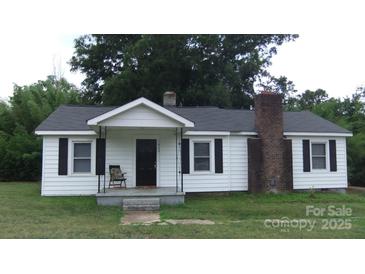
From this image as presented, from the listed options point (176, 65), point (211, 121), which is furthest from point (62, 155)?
point (176, 65)

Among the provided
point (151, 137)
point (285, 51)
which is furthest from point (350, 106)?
point (151, 137)

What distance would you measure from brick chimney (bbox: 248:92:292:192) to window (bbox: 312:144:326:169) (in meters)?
1.52

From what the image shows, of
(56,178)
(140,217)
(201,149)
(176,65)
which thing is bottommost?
(140,217)

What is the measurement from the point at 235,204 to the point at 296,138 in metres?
4.69

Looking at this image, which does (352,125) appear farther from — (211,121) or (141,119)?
(141,119)

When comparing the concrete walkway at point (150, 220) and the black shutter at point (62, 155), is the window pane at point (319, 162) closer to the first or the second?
the concrete walkway at point (150, 220)

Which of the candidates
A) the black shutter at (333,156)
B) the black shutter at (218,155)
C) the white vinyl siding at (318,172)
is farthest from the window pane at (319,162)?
the black shutter at (218,155)

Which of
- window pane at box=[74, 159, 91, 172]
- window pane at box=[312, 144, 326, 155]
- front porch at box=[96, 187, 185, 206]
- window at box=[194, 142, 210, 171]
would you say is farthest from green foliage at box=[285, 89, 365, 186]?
window pane at box=[74, 159, 91, 172]

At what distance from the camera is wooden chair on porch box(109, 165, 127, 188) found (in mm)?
12266

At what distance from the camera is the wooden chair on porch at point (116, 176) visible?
1227 centimetres

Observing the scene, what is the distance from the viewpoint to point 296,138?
14102 millimetres

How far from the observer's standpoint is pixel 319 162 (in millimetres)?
14336

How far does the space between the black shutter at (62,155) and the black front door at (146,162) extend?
8.29 ft

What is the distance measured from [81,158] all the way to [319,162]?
30.8 ft
